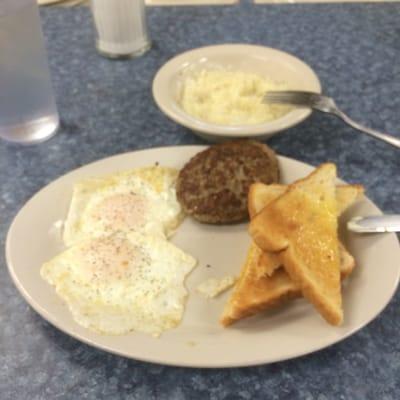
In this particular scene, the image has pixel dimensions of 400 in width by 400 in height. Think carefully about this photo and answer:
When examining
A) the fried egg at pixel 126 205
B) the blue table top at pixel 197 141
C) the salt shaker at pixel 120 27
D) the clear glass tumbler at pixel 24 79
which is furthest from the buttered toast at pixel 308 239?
the salt shaker at pixel 120 27

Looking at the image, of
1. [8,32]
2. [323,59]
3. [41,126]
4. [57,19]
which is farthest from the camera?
[57,19]

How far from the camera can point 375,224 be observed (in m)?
1.19

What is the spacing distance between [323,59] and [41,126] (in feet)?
3.16

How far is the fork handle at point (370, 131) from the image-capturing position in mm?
1506

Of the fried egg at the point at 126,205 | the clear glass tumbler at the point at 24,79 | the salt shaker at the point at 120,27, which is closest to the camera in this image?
the fried egg at the point at 126,205

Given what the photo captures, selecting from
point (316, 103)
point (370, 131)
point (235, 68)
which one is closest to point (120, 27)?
point (235, 68)

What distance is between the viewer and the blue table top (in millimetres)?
1032

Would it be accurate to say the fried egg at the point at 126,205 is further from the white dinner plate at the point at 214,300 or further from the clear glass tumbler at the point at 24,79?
the clear glass tumbler at the point at 24,79

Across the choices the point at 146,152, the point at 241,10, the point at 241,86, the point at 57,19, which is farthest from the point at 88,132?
the point at 241,10

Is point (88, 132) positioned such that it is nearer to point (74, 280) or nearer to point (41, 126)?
point (41, 126)

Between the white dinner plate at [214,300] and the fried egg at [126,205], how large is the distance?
0.03 metres

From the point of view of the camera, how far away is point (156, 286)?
1.16 meters

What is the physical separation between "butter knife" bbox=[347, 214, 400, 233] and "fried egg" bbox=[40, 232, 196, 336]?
A: 0.34 meters

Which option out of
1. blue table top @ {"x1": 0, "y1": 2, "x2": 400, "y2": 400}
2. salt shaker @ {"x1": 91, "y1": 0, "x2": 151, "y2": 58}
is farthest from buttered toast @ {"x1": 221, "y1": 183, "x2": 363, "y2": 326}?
salt shaker @ {"x1": 91, "y1": 0, "x2": 151, "y2": 58}
